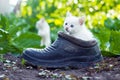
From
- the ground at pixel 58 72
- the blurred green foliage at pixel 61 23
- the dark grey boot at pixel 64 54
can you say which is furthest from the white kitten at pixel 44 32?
the dark grey boot at pixel 64 54

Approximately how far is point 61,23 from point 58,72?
425cm

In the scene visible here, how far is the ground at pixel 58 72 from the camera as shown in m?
2.35

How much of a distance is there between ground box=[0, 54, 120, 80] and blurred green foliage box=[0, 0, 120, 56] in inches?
23.9

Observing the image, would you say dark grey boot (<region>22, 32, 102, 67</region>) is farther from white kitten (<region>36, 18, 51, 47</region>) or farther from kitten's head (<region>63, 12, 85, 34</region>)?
white kitten (<region>36, 18, 51, 47</region>)

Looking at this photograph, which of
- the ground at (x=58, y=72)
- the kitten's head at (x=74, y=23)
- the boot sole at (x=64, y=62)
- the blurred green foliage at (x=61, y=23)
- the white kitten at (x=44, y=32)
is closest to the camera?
the ground at (x=58, y=72)

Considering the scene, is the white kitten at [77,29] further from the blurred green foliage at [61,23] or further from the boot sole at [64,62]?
the blurred green foliage at [61,23]

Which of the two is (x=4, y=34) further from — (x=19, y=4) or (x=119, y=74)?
(x=19, y=4)

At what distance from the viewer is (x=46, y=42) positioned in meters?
4.48

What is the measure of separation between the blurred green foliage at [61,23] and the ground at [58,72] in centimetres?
61

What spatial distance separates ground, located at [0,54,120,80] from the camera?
2.35 meters

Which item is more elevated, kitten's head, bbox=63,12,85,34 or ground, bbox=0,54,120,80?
kitten's head, bbox=63,12,85,34

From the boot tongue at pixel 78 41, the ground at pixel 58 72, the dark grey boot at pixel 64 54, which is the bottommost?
the ground at pixel 58 72

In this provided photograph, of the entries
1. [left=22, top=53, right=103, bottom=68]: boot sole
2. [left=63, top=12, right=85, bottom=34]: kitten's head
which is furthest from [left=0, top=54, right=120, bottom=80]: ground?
[left=63, top=12, right=85, bottom=34]: kitten's head

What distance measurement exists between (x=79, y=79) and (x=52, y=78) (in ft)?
0.59
